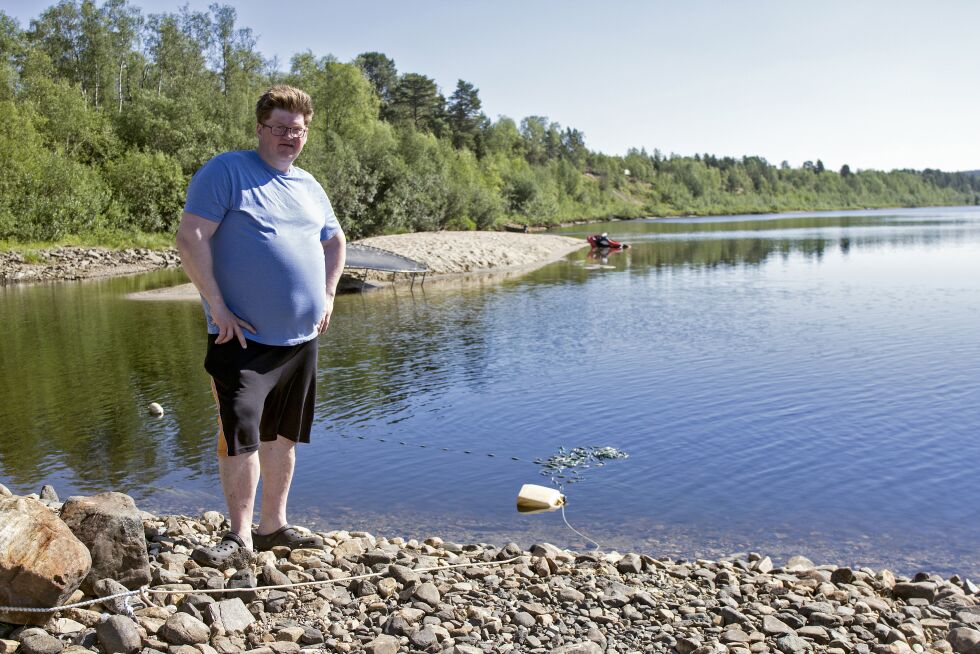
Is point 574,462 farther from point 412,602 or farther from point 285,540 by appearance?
point 412,602

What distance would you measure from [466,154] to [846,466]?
3657 inches

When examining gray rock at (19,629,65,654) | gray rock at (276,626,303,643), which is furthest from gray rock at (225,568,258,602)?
gray rock at (19,629,65,654)

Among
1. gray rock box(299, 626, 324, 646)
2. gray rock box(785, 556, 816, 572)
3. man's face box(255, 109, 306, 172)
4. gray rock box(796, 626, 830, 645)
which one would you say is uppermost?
man's face box(255, 109, 306, 172)

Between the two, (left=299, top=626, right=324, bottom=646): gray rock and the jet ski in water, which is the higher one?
the jet ski in water

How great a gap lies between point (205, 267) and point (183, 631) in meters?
2.03

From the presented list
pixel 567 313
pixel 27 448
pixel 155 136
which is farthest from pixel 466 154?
pixel 27 448

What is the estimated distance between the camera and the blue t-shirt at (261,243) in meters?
5.20

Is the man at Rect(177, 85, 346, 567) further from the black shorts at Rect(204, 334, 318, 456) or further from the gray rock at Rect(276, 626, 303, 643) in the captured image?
the gray rock at Rect(276, 626, 303, 643)

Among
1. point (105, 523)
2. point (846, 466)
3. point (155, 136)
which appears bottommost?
point (846, 466)

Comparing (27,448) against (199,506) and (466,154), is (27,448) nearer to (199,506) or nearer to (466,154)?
(199,506)

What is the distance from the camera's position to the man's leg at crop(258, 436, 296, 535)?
5.75 metres

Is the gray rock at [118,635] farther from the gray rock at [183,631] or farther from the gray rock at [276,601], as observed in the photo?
the gray rock at [276,601]

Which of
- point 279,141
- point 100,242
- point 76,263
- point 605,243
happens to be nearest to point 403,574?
point 279,141

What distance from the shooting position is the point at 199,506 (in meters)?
8.20
